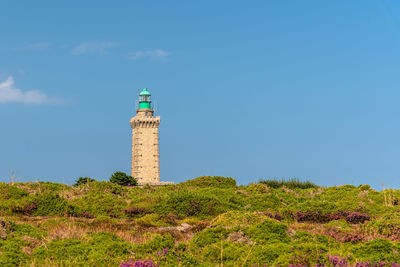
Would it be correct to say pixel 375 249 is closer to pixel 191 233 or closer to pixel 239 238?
pixel 239 238

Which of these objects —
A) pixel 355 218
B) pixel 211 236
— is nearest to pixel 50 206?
pixel 211 236

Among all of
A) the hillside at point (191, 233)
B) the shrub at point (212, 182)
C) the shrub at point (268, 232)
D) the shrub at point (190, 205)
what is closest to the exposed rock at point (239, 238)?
the hillside at point (191, 233)

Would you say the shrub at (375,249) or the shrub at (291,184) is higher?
the shrub at (291,184)

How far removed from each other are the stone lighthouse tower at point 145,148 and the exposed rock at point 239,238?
61.3 metres

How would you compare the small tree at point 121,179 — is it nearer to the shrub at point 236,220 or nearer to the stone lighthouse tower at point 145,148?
the stone lighthouse tower at point 145,148

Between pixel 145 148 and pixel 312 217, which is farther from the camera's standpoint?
pixel 145 148

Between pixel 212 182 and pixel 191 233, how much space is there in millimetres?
28568

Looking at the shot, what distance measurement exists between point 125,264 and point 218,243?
13.6 feet

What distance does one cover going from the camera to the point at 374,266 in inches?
439

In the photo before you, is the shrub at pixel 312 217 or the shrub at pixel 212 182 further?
the shrub at pixel 212 182

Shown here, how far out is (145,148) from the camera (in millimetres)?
77812

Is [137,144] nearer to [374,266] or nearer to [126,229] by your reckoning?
[126,229]

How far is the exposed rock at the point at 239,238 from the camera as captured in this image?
1501 cm

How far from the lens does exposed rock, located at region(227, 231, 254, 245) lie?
49.2ft
